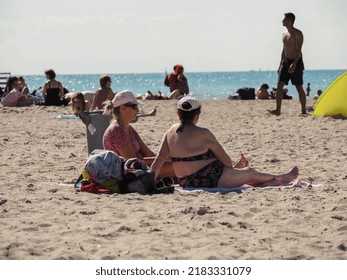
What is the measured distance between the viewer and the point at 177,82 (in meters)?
20.4

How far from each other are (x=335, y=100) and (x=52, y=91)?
727cm

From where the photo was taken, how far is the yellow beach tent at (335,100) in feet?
44.5

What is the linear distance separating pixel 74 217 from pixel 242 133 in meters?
6.31

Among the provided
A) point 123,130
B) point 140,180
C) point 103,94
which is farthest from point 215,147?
point 103,94

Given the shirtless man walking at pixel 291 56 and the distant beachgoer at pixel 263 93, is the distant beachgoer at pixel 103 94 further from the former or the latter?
the distant beachgoer at pixel 263 93

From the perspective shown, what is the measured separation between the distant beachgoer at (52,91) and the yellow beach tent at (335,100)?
658 centimetres

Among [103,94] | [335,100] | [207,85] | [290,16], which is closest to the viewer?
[103,94]

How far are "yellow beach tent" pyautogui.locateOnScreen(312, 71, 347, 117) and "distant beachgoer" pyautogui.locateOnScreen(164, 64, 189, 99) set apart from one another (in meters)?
6.62

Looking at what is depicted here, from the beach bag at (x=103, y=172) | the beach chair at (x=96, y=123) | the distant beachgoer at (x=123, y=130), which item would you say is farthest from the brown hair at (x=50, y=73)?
the beach bag at (x=103, y=172)

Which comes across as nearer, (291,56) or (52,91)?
(291,56)

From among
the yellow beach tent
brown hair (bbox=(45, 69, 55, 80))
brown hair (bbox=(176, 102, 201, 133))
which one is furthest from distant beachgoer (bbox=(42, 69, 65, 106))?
brown hair (bbox=(176, 102, 201, 133))

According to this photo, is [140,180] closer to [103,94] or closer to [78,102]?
[103,94]

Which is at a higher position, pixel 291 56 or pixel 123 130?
pixel 291 56
